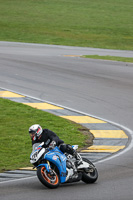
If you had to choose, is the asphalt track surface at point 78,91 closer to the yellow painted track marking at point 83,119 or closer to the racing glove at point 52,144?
the yellow painted track marking at point 83,119

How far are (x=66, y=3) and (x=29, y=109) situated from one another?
202 feet

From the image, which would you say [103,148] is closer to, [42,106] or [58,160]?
[58,160]

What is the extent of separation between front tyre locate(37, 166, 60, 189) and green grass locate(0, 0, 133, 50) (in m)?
37.0

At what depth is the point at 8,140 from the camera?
15594 millimetres

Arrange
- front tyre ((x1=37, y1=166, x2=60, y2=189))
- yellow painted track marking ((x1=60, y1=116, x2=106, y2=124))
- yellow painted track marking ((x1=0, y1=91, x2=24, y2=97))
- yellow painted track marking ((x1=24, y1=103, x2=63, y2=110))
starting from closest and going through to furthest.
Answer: front tyre ((x1=37, y1=166, x2=60, y2=189)) < yellow painted track marking ((x1=60, y1=116, x2=106, y2=124)) < yellow painted track marking ((x1=24, y1=103, x2=63, y2=110)) < yellow painted track marking ((x1=0, y1=91, x2=24, y2=97))

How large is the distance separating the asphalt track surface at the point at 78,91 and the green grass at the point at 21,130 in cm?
166

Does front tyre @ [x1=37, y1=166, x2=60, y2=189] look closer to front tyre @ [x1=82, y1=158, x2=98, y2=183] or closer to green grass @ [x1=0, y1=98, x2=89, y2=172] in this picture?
front tyre @ [x1=82, y1=158, x2=98, y2=183]

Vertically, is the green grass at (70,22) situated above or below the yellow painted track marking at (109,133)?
below

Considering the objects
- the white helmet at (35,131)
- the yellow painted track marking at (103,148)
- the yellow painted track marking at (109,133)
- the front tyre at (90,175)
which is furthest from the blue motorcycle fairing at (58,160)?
the yellow painted track marking at (109,133)

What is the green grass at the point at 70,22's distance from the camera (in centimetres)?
5194

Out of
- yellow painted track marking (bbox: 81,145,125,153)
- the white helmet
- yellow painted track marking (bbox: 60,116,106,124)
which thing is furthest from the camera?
yellow painted track marking (bbox: 60,116,106,124)

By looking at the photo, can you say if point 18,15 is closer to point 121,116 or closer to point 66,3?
point 66,3

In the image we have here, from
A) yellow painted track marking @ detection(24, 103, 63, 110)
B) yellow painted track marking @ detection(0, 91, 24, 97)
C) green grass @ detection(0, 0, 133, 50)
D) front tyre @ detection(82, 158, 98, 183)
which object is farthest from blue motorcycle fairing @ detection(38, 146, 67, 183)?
green grass @ detection(0, 0, 133, 50)

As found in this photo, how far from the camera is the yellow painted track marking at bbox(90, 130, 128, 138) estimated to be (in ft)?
53.0
